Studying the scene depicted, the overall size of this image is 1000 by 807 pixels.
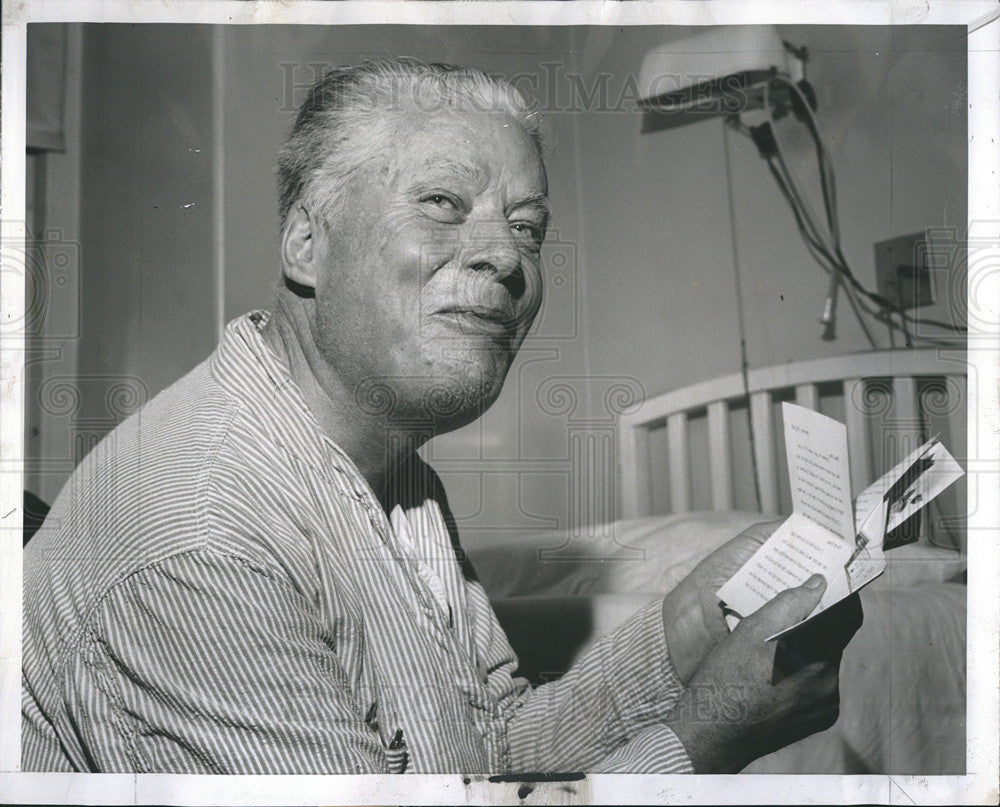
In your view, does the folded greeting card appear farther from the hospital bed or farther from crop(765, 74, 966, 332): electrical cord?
crop(765, 74, 966, 332): electrical cord

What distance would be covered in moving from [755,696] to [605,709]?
19 centimetres

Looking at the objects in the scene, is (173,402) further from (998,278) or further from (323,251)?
(998,278)

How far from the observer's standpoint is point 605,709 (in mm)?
1188

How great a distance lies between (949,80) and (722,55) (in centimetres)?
31

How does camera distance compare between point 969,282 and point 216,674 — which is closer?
point 216,674

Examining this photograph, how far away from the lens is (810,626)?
1172 mm

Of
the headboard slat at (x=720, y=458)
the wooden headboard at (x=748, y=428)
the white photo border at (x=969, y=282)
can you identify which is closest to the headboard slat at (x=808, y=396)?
the wooden headboard at (x=748, y=428)

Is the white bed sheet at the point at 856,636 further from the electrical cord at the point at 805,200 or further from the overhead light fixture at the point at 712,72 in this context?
the overhead light fixture at the point at 712,72

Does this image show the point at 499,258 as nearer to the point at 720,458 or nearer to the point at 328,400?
the point at 328,400

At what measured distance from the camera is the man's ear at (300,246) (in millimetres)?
1159

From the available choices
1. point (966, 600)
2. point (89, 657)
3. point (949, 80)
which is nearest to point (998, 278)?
point (949, 80)

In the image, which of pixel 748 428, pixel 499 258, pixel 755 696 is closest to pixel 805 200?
pixel 748 428

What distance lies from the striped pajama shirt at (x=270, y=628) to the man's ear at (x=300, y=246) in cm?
9

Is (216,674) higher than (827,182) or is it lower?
lower
